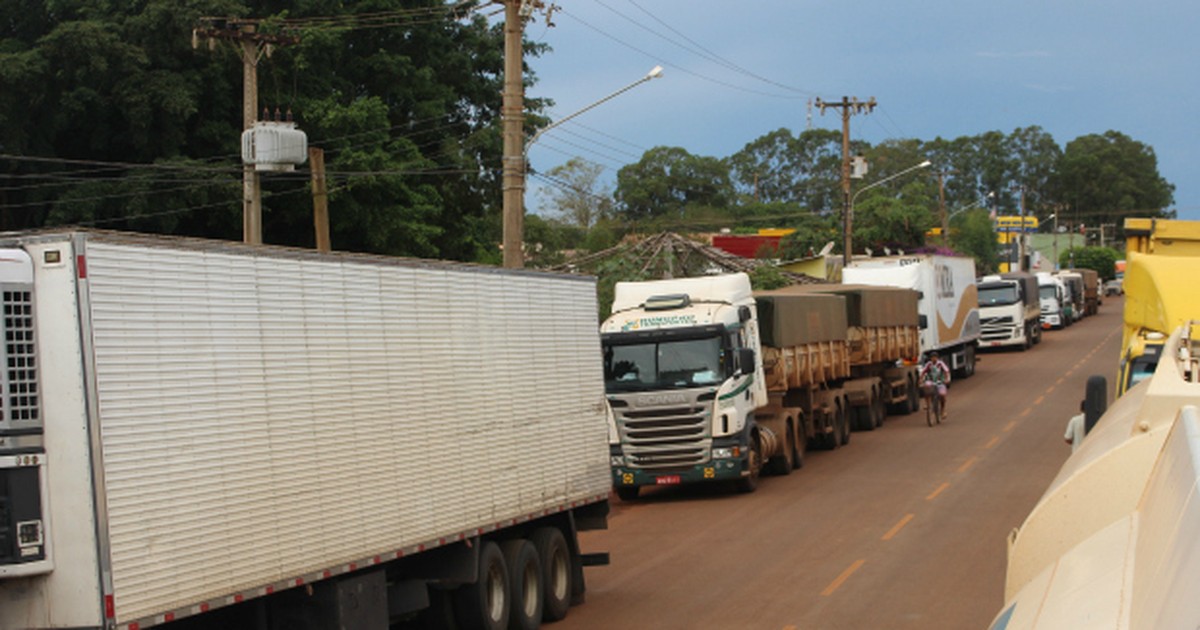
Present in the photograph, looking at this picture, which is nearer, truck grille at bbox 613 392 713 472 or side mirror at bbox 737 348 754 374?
truck grille at bbox 613 392 713 472

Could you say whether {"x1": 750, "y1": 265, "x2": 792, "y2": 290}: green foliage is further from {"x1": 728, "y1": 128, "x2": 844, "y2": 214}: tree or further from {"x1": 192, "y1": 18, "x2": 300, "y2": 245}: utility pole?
{"x1": 728, "y1": 128, "x2": 844, "y2": 214}: tree

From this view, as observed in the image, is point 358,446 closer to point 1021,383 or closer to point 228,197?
point 228,197

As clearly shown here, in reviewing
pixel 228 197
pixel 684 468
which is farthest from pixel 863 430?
pixel 228 197

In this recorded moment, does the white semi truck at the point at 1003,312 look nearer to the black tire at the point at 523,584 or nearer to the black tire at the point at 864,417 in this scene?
the black tire at the point at 864,417

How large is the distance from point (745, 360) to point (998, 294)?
35.5 m

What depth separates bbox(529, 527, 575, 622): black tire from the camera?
44.4 ft

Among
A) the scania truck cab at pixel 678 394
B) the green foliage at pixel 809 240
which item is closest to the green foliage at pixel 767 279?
the scania truck cab at pixel 678 394

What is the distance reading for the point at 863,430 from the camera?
3322cm

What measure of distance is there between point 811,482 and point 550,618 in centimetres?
1103

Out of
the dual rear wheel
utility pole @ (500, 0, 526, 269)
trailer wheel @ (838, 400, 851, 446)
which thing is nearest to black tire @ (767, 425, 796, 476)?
trailer wheel @ (838, 400, 851, 446)

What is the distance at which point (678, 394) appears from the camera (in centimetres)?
2214

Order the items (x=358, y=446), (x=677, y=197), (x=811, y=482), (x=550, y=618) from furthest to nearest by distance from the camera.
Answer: (x=677, y=197)
(x=811, y=482)
(x=550, y=618)
(x=358, y=446)

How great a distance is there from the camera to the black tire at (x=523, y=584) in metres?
12.7

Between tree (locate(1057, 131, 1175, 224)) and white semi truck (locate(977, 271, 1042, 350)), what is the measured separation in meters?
110
